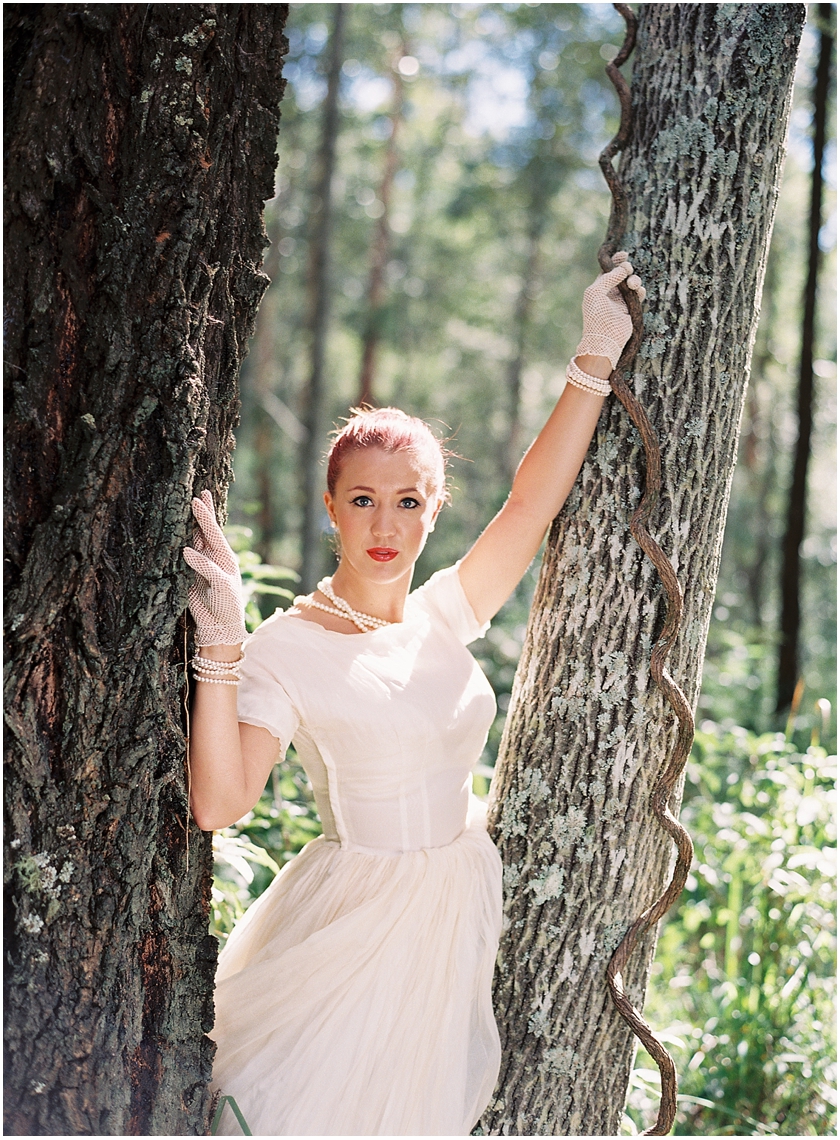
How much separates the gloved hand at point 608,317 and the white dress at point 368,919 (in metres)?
0.78

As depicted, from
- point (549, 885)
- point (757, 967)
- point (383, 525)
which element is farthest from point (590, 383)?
point (757, 967)

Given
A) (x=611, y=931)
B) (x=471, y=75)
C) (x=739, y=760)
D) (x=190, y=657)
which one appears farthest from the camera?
(x=471, y=75)

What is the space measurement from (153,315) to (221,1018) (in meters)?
1.40

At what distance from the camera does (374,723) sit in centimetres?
192

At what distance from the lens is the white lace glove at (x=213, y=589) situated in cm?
160

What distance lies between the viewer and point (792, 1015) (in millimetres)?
3084

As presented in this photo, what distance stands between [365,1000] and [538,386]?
16.8 metres

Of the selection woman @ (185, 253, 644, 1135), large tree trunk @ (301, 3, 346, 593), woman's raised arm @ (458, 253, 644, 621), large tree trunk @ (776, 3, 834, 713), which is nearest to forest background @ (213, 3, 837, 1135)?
large tree trunk @ (301, 3, 346, 593)

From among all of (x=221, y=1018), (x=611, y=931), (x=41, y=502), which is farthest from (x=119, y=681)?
(x=611, y=931)

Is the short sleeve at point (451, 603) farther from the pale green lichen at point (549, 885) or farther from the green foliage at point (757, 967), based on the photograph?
the green foliage at point (757, 967)

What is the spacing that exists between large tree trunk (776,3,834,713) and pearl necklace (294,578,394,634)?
5.50 meters

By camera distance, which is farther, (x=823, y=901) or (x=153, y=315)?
(x=823, y=901)

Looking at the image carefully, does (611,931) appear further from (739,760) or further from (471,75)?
(471,75)

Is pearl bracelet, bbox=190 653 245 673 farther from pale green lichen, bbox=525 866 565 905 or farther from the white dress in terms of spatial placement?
pale green lichen, bbox=525 866 565 905
